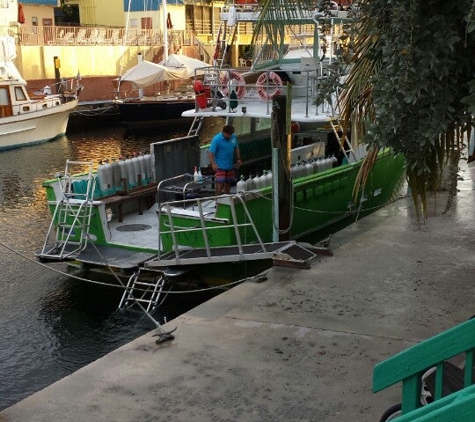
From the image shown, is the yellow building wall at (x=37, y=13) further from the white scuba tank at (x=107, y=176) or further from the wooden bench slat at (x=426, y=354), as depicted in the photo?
the wooden bench slat at (x=426, y=354)

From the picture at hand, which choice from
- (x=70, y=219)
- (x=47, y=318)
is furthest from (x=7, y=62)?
(x=47, y=318)

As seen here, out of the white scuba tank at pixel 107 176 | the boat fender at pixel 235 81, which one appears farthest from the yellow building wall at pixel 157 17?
the white scuba tank at pixel 107 176

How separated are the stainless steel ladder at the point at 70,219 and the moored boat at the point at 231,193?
19 millimetres

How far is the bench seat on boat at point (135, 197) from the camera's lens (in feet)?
37.4

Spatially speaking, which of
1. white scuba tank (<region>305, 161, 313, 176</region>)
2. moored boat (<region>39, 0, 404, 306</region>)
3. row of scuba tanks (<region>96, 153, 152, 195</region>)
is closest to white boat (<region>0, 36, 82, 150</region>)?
moored boat (<region>39, 0, 404, 306</region>)

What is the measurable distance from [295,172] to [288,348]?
17.4ft

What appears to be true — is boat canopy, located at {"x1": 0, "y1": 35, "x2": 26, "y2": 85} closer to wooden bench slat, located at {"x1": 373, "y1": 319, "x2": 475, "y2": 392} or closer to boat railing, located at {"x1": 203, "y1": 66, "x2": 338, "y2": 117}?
boat railing, located at {"x1": 203, "y1": 66, "x2": 338, "y2": 117}

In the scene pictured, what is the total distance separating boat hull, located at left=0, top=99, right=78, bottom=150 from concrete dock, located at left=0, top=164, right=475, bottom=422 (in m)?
20.7

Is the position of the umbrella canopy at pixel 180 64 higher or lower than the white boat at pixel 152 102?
higher

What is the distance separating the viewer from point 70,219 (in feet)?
35.7

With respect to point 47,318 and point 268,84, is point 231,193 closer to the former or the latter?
point 268,84

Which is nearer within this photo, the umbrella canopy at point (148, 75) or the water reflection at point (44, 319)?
the water reflection at point (44, 319)

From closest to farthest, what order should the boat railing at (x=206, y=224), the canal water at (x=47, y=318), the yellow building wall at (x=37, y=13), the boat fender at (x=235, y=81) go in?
the canal water at (x=47, y=318) → the boat railing at (x=206, y=224) → the boat fender at (x=235, y=81) → the yellow building wall at (x=37, y=13)

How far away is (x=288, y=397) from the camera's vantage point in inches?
243
